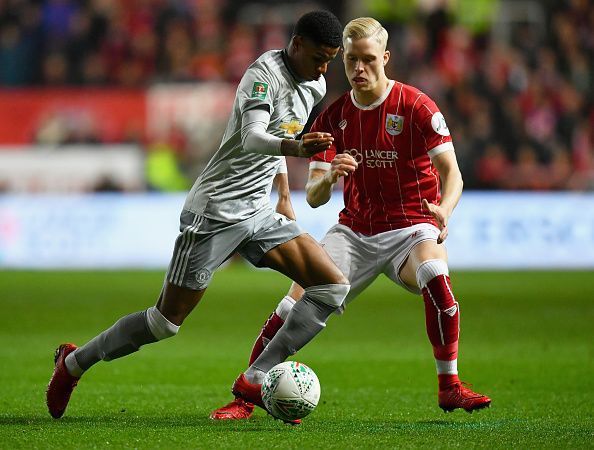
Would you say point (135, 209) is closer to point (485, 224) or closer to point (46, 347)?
point (485, 224)

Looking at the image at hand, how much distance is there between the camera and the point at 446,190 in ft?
19.5

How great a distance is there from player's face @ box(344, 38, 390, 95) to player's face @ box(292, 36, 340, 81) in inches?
10.3

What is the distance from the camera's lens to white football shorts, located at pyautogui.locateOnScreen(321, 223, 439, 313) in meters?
6.38

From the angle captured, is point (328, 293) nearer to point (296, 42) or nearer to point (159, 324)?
point (159, 324)

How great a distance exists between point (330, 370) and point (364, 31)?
3130 millimetres

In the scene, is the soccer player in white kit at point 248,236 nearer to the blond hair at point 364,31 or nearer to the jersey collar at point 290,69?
the jersey collar at point 290,69

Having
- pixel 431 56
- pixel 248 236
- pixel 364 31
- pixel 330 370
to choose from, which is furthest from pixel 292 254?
pixel 431 56

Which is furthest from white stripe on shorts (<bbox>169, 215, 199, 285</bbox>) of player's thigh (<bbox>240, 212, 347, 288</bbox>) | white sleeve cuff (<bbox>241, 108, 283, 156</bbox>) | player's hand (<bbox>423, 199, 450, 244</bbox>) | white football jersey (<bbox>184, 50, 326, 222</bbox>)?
player's hand (<bbox>423, 199, 450, 244</bbox>)

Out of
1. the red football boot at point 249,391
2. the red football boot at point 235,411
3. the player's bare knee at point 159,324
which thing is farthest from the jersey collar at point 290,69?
Result: the red football boot at point 235,411

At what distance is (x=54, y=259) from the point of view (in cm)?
1756

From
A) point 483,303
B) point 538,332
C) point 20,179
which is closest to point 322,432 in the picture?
point 538,332

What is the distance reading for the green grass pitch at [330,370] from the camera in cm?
556

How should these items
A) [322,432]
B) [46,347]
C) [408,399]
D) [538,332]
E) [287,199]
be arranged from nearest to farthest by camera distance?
1. [322,432]
2. [287,199]
3. [408,399]
4. [46,347]
5. [538,332]

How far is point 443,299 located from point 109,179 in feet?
43.2
